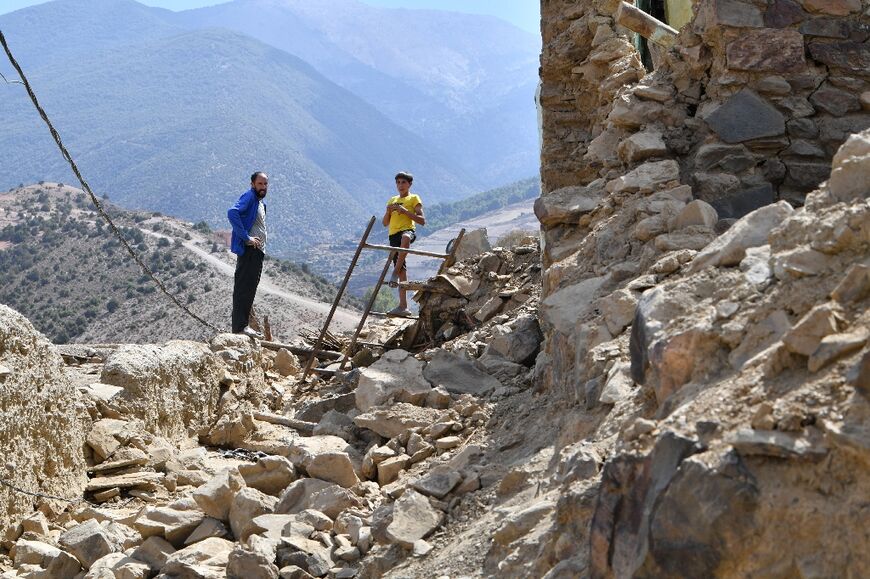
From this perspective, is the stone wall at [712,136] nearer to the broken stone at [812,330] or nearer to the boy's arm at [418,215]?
the broken stone at [812,330]

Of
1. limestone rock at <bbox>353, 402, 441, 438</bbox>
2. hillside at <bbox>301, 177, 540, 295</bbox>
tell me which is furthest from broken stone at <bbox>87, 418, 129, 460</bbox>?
hillside at <bbox>301, 177, 540, 295</bbox>

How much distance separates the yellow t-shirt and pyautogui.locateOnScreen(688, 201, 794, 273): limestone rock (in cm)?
727

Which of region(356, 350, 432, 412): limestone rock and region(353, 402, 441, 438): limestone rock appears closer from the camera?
region(353, 402, 441, 438): limestone rock

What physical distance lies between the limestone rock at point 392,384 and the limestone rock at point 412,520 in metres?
2.39

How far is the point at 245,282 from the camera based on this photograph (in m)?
9.73

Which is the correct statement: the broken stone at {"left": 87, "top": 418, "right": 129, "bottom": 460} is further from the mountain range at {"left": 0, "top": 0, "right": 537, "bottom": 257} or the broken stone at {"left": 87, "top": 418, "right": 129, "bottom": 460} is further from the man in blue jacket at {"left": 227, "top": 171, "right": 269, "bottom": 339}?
the mountain range at {"left": 0, "top": 0, "right": 537, "bottom": 257}

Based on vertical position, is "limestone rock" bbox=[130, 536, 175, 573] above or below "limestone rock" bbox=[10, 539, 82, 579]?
above

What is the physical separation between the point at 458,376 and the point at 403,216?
13.6 feet

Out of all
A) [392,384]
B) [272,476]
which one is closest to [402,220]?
[392,384]

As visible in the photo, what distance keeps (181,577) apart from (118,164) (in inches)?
5883

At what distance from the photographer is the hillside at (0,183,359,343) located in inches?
1219

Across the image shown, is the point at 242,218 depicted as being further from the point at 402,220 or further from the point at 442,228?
the point at 442,228

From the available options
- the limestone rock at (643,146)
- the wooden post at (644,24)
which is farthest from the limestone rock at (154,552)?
the wooden post at (644,24)

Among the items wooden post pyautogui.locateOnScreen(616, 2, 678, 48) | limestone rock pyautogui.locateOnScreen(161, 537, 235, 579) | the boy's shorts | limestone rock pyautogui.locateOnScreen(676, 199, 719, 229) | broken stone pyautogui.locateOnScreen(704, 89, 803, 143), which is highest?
wooden post pyautogui.locateOnScreen(616, 2, 678, 48)
